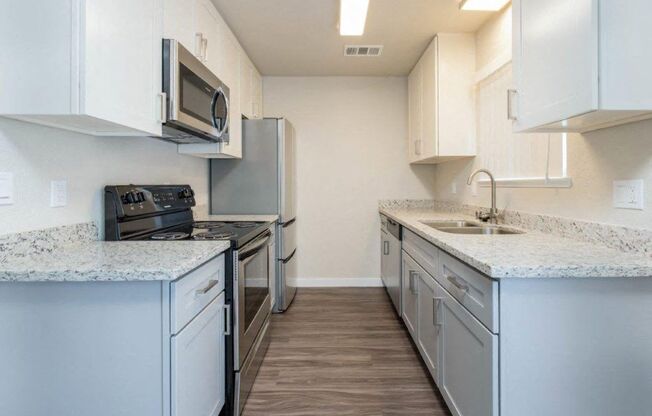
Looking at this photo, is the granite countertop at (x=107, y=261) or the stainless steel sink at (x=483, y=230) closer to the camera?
the granite countertop at (x=107, y=261)

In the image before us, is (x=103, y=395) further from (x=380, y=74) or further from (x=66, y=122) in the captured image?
(x=380, y=74)

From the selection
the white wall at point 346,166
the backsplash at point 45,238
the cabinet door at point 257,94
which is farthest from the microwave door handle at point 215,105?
the white wall at point 346,166

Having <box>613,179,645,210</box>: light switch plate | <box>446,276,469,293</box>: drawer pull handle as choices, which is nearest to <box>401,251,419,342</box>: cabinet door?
<box>446,276,469,293</box>: drawer pull handle

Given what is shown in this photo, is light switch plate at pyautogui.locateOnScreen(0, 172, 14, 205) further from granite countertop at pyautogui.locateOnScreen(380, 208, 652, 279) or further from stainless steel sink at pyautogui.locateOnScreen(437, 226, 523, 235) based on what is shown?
stainless steel sink at pyautogui.locateOnScreen(437, 226, 523, 235)

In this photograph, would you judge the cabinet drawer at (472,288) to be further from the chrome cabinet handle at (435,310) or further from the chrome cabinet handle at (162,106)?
the chrome cabinet handle at (162,106)

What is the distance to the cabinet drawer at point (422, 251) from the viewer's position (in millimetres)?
1916

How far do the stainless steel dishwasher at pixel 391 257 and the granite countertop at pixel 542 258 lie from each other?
1310 millimetres

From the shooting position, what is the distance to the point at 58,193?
4.91ft

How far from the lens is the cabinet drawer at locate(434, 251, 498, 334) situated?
1.21 m

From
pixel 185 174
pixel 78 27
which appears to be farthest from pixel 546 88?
pixel 185 174

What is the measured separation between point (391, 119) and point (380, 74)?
50 centimetres

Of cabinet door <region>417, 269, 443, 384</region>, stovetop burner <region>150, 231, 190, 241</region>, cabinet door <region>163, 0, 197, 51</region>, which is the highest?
cabinet door <region>163, 0, 197, 51</region>

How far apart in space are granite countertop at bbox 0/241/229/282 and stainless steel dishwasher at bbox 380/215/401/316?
1.80 metres

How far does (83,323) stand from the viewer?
1155mm
